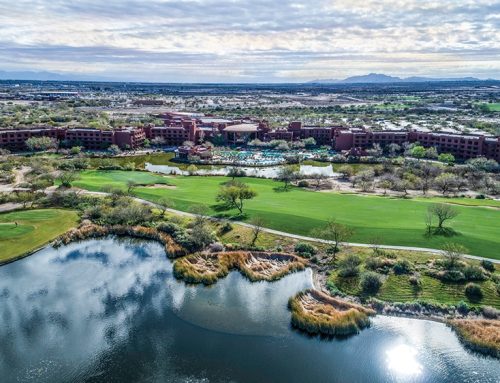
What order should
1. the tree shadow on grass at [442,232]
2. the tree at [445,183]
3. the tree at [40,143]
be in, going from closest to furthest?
the tree shadow on grass at [442,232] < the tree at [445,183] < the tree at [40,143]

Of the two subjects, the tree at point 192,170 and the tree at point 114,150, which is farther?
the tree at point 114,150

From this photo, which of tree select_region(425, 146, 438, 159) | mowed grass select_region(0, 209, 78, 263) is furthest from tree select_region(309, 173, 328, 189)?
mowed grass select_region(0, 209, 78, 263)

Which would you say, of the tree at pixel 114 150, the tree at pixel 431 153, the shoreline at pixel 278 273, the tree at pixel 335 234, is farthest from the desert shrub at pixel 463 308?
the tree at pixel 114 150

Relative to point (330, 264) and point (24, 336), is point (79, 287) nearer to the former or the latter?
point (24, 336)

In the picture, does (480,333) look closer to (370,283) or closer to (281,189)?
(370,283)

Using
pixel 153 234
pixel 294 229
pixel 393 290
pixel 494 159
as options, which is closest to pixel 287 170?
pixel 294 229

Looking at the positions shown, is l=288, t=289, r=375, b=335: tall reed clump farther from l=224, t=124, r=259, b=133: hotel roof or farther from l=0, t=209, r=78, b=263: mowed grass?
l=224, t=124, r=259, b=133: hotel roof

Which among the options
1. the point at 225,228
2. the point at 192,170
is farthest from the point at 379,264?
the point at 192,170

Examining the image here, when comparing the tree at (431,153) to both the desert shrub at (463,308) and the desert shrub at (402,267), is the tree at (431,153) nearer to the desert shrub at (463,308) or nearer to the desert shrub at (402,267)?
the desert shrub at (402,267)
